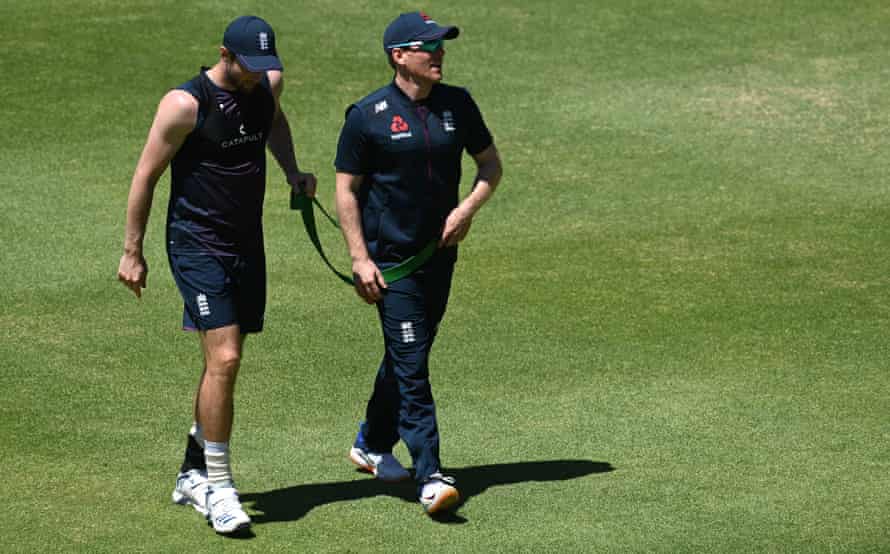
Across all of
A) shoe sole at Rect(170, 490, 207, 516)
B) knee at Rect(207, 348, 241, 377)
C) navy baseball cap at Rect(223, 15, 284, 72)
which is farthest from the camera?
shoe sole at Rect(170, 490, 207, 516)

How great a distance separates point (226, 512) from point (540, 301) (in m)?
4.34

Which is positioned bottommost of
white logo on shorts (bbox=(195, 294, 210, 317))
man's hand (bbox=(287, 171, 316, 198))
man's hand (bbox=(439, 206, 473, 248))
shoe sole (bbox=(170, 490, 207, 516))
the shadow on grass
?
the shadow on grass

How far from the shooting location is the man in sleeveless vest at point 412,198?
27.5ft

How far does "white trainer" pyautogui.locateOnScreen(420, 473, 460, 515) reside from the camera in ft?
27.3

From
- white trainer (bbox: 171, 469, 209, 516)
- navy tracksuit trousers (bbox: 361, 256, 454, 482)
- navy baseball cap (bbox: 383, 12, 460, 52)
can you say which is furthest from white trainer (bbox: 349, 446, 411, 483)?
navy baseball cap (bbox: 383, 12, 460, 52)

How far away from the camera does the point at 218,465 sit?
827 centimetres

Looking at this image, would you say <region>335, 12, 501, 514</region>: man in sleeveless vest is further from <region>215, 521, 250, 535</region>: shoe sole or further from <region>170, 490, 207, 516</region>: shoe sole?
<region>170, 490, 207, 516</region>: shoe sole

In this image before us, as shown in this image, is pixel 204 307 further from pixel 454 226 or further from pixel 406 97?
pixel 406 97

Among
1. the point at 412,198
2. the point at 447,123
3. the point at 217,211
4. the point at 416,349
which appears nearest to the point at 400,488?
the point at 416,349

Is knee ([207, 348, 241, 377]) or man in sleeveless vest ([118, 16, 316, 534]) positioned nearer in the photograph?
man in sleeveless vest ([118, 16, 316, 534])

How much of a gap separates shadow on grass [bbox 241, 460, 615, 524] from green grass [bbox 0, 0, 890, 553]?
2cm

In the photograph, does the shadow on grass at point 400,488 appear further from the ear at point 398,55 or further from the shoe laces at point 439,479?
the ear at point 398,55

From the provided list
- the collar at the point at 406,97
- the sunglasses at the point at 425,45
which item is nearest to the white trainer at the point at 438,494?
the collar at the point at 406,97

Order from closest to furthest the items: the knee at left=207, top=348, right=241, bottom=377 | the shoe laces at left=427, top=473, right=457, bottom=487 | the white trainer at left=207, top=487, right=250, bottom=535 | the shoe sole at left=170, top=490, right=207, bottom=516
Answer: the white trainer at left=207, top=487, right=250, bottom=535
the knee at left=207, top=348, right=241, bottom=377
the shoe laces at left=427, top=473, right=457, bottom=487
the shoe sole at left=170, top=490, right=207, bottom=516
